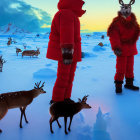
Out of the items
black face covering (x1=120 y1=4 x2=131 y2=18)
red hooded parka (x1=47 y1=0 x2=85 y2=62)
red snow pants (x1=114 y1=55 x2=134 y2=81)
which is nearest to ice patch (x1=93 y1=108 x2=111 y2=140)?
red hooded parka (x1=47 y1=0 x2=85 y2=62)

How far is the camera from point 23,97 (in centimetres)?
148

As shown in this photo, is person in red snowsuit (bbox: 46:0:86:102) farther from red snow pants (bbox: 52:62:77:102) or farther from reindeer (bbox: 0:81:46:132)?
reindeer (bbox: 0:81:46:132)

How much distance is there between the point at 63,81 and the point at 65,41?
20.6 inches

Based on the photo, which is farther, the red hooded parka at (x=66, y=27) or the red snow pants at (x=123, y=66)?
the red snow pants at (x=123, y=66)

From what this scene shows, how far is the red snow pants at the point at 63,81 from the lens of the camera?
1928mm

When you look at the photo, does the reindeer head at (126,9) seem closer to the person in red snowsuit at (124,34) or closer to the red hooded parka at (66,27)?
the person in red snowsuit at (124,34)

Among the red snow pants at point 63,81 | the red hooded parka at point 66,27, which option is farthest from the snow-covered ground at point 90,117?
the red hooded parka at point 66,27

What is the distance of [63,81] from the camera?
1.97 meters

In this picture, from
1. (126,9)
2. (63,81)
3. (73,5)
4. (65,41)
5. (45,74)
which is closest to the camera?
(65,41)

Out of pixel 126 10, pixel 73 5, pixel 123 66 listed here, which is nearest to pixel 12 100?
pixel 73 5

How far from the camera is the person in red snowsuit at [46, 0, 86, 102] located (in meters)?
1.71

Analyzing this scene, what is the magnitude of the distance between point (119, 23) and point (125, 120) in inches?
55.3

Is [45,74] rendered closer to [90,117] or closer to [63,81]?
[63,81]

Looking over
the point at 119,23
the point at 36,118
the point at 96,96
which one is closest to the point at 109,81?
the point at 96,96
